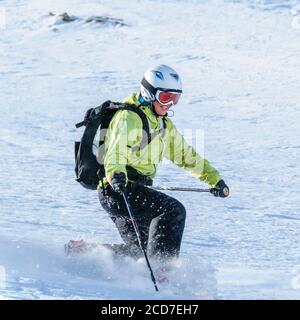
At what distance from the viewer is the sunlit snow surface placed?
6605mm

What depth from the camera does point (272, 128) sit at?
14.7 metres

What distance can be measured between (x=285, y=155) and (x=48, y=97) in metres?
6.11

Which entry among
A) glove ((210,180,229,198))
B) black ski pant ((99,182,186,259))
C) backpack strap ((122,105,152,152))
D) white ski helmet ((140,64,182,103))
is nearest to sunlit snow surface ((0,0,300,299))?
black ski pant ((99,182,186,259))

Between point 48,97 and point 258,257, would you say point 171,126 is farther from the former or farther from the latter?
point 48,97

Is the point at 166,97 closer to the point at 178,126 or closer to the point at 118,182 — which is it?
the point at 118,182

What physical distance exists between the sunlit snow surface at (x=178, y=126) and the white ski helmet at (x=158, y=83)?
140 centimetres

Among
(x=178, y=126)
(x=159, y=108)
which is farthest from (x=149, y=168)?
(x=178, y=126)

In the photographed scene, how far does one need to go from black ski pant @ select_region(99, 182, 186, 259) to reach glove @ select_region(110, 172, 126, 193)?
0.47m

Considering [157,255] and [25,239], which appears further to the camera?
[25,239]

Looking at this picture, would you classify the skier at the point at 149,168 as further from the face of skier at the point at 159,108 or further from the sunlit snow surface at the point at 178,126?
the sunlit snow surface at the point at 178,126

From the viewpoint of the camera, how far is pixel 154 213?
641cm

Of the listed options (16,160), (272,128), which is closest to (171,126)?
(16,160)

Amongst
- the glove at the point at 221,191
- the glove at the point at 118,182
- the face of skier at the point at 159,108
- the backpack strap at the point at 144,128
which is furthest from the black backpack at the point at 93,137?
the glove at the point at 221,191

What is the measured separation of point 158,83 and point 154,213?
1.04 m
